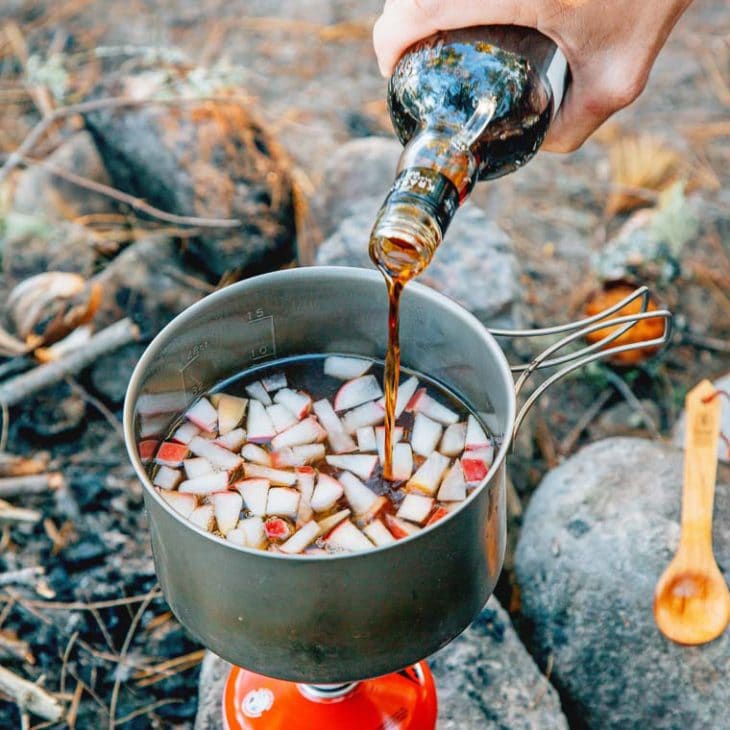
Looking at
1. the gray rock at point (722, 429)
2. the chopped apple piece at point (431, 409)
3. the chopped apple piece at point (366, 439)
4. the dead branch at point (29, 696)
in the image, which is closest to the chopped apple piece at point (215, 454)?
the chopped apple piece at point (366, 439)

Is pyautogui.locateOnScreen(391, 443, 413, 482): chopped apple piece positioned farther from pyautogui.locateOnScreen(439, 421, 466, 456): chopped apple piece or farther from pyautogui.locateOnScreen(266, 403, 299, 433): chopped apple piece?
pyautogui.locateOnScreen(266, 403, 299, 433): chopped apple piece

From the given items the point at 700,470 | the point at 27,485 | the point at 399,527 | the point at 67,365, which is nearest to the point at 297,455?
the point at 399,527

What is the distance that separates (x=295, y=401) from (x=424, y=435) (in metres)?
0.24

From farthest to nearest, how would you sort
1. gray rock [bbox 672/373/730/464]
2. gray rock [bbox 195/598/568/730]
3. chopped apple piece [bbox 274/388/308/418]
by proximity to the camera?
gray rock [bbox 672/373/730/464], gray rock [bbox 195/598/568/730], chopped apple piece [bbox 274/388/308/418]

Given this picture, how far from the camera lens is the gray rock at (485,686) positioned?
76.4 inches

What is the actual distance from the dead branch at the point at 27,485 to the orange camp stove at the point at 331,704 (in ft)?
2.96

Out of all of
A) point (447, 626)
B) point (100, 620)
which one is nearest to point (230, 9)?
point (100, 620)

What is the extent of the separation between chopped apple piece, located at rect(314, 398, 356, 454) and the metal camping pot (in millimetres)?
143

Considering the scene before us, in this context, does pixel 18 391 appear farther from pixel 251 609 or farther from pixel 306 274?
pixel 251 609

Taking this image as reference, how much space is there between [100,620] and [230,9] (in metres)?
3.41

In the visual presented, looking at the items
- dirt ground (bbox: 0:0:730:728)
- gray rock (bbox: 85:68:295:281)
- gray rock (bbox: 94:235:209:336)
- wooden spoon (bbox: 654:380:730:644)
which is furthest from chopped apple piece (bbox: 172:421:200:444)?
gray rock (bbox: 85:68:295:281)

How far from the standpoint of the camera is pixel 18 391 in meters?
2.63

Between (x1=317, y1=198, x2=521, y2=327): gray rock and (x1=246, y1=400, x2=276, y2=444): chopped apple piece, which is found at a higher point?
(x1=246, y1=400, x2=276, y2=444): chopped apple piece

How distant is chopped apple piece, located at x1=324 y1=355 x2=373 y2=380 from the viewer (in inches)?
67.1
